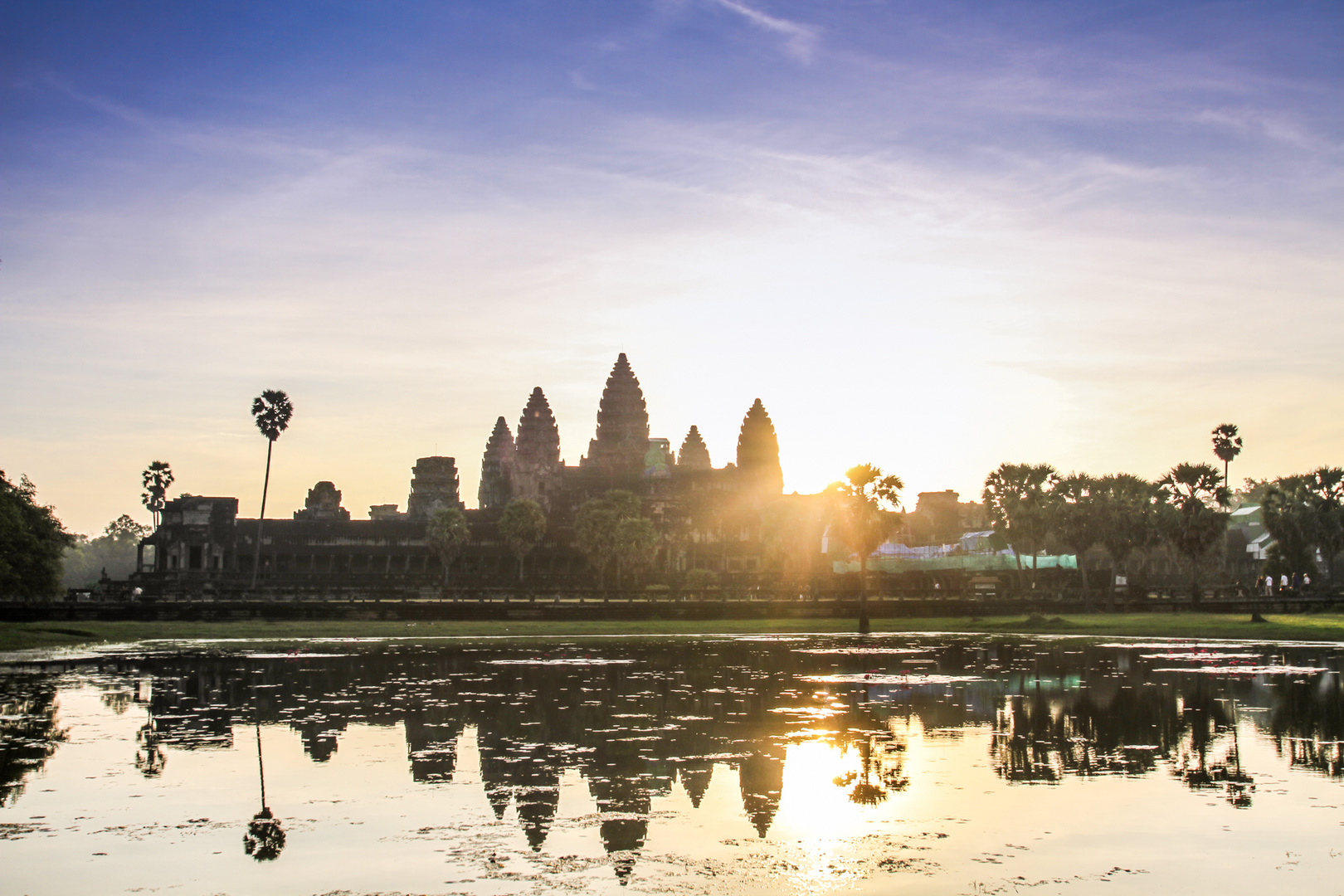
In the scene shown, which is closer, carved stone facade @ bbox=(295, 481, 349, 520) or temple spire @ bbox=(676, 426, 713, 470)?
carved stone facade @ bbox=(295, 481, 349, 520)

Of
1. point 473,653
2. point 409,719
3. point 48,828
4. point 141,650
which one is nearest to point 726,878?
point 48,828

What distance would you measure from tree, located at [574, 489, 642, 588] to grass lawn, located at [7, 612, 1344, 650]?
123ft

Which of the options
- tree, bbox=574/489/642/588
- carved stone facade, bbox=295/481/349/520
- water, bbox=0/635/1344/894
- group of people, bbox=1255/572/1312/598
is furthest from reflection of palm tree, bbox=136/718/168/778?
carved stone facade, bbox=295/481/349/520

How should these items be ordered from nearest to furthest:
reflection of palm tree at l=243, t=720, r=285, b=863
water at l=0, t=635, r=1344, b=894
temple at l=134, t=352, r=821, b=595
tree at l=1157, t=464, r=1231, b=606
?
water at l=0, t=635, r=1344, b=894 → reflection of palm tree at l=243, t=720, r=285, b=863 → tree at l=1157, t=464, r=1231, b=606 → temple at l=134, t=352, r=821, b=595

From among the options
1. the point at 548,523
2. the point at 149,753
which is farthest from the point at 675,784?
the point at 548,523

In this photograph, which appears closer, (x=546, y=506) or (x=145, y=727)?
(x=145, y=727)

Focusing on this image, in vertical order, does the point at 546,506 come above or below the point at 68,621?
above

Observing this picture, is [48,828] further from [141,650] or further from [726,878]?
[141,650]

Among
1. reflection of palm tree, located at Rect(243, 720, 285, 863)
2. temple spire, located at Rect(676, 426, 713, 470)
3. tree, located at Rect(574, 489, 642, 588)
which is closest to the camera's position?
reflection of palm tree, located at Rect(243, 720, 285, 863)

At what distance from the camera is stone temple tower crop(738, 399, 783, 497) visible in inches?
5591

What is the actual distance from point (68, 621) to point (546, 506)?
9073cm

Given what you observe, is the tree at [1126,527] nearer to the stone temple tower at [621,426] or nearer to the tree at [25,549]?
the tree at [25,549]

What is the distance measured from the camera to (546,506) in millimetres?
143625

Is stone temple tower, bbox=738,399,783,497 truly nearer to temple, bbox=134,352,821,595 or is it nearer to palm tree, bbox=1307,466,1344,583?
temple, bbox=134,352,821,595
